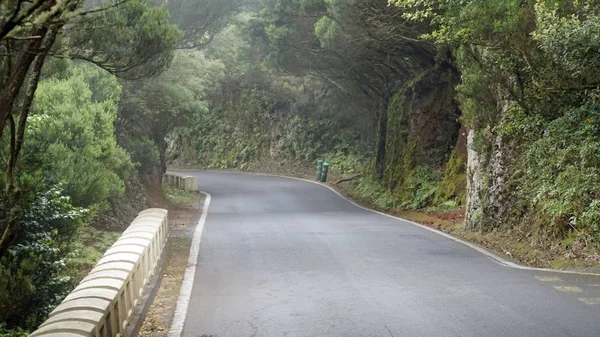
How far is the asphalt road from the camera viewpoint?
313 inches

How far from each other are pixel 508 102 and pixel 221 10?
43.6ft

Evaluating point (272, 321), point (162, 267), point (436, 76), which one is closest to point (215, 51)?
point (436, 76)

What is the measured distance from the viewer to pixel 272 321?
8234 millimetres

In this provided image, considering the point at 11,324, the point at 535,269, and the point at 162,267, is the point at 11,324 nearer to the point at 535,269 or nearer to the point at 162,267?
the point at 162,267

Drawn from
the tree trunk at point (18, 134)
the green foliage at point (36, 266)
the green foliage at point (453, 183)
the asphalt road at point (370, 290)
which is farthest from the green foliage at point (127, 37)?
the green foliage at point (453, 183)

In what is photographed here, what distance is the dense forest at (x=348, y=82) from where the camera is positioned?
9.45m

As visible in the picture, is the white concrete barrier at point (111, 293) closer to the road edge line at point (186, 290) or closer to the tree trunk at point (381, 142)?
the road edge line at point (186, 290)

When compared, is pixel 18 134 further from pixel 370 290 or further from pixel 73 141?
pixel 73 141

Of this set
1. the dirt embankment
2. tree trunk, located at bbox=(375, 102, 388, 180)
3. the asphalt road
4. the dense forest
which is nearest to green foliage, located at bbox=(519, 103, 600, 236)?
the dense forest

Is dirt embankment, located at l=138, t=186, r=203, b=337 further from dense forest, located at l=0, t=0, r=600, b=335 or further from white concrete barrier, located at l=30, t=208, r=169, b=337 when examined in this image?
dense forest, located at l=0, t=0, r=600, b=335

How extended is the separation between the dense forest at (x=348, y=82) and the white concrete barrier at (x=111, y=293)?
2.93 feet

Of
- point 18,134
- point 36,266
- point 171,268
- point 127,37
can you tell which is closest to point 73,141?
point 127,37

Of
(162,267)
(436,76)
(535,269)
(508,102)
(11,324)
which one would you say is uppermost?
(436,76)

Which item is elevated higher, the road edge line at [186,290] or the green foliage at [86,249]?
the road edge line at [186,290]
